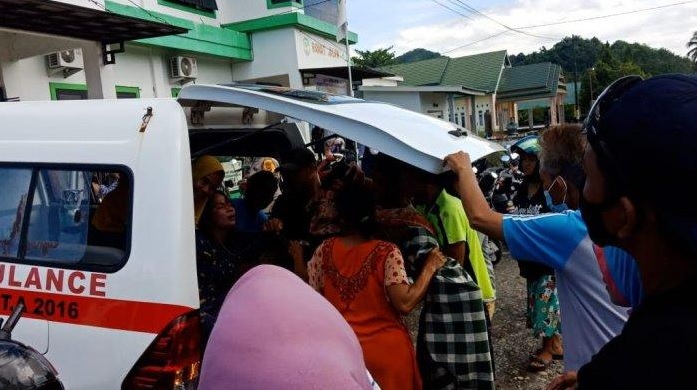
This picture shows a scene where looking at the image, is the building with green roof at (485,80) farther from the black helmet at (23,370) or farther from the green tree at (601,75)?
the black helmet at (23,370)

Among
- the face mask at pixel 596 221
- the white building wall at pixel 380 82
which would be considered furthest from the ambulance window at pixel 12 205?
the white building wall at pixel 380 82

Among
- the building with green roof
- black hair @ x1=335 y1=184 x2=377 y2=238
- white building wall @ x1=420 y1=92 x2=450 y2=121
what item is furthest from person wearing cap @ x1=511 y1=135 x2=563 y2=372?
the building with green roof

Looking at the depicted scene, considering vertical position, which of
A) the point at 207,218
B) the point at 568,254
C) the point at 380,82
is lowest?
the point at 568,254

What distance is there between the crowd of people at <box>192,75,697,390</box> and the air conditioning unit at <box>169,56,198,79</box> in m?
7.28

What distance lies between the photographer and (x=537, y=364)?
177 inches

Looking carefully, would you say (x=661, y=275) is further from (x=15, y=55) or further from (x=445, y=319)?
(x=15, y=55)

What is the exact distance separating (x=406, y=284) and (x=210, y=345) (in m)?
1.57

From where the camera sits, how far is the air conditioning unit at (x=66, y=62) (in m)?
8.69

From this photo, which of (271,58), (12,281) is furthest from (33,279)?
(271,58)

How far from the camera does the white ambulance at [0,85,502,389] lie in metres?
2.05

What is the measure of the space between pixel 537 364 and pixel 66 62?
7816 millimetres

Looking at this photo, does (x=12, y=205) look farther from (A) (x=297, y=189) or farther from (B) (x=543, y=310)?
(B) (x=543, y=310)

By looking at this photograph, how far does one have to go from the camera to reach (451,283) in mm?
2508

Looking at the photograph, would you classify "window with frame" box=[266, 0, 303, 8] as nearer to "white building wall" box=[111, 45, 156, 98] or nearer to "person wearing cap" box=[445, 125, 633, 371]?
"white building wall" box=[111, 45, 156, 98]
